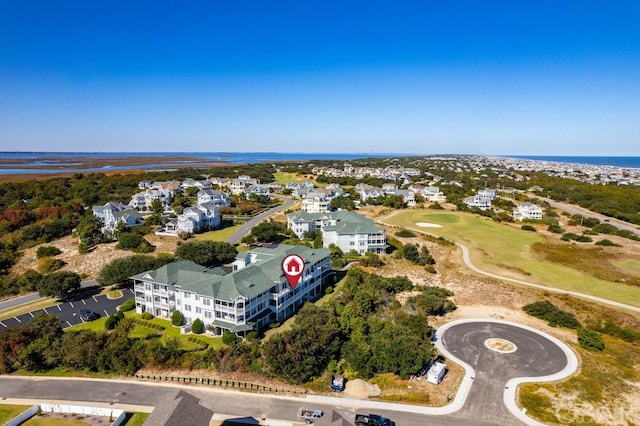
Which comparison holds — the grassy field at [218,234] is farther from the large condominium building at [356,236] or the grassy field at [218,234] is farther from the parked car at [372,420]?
the parked car at [372,420]

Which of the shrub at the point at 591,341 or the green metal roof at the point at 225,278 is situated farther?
the shrub at the point at 591,341

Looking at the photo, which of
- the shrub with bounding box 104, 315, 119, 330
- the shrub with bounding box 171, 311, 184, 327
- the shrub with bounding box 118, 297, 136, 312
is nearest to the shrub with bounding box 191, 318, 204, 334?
the shrub with bounding box 171, 311, 184, 327

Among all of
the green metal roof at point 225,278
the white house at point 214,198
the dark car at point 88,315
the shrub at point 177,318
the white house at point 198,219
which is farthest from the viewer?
the white house at point 214,198

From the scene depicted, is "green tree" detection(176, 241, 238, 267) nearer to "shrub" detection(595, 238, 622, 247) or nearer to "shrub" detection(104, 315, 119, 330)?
"shrub" detection(104, 315, 119, 330)

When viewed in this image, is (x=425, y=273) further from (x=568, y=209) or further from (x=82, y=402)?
(x=568, y=209)

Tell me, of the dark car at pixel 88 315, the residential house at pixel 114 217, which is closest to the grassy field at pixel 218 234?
the residential house at pixel 114 217

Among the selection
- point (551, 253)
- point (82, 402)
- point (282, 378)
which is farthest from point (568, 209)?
point (82, 402)
